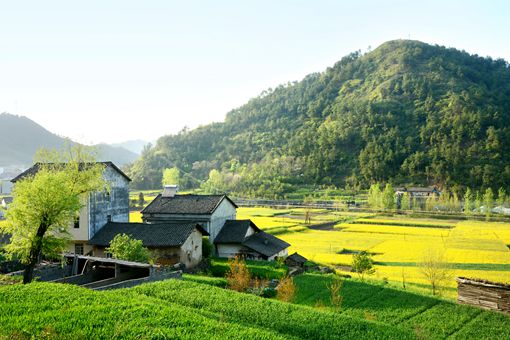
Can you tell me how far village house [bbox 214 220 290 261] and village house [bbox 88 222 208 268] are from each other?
10.3ft

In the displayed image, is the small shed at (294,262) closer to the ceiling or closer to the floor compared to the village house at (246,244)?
closer to the floor

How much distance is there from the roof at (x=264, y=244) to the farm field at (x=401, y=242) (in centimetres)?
390

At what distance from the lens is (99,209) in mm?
34188

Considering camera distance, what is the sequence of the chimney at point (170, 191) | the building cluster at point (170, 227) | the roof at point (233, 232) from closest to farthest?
the building cluster at point (170, 227) < the roof at point (233, 232) < the chimney at point (170, 191)

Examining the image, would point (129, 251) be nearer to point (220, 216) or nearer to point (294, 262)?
point (294, 262)

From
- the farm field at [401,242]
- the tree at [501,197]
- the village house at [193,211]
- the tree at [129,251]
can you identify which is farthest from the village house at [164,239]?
the tree at [501,197]

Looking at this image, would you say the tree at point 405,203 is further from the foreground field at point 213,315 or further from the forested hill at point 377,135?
the foreground field at point 213,315

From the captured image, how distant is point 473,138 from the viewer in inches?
4451

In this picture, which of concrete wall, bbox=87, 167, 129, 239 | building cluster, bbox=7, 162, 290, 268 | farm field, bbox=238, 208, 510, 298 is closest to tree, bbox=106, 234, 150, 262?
building cluster, bbox=7, 162, 290, 268

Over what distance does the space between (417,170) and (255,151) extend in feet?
212

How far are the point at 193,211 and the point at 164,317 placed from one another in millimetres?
26362

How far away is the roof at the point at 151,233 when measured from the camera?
101ft

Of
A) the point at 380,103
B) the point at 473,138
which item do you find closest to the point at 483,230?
the point at 473,138

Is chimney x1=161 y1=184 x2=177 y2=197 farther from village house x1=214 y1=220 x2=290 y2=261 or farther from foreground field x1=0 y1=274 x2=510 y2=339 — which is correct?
foreground field x1=0 y1=274 x2=510 y2=339
